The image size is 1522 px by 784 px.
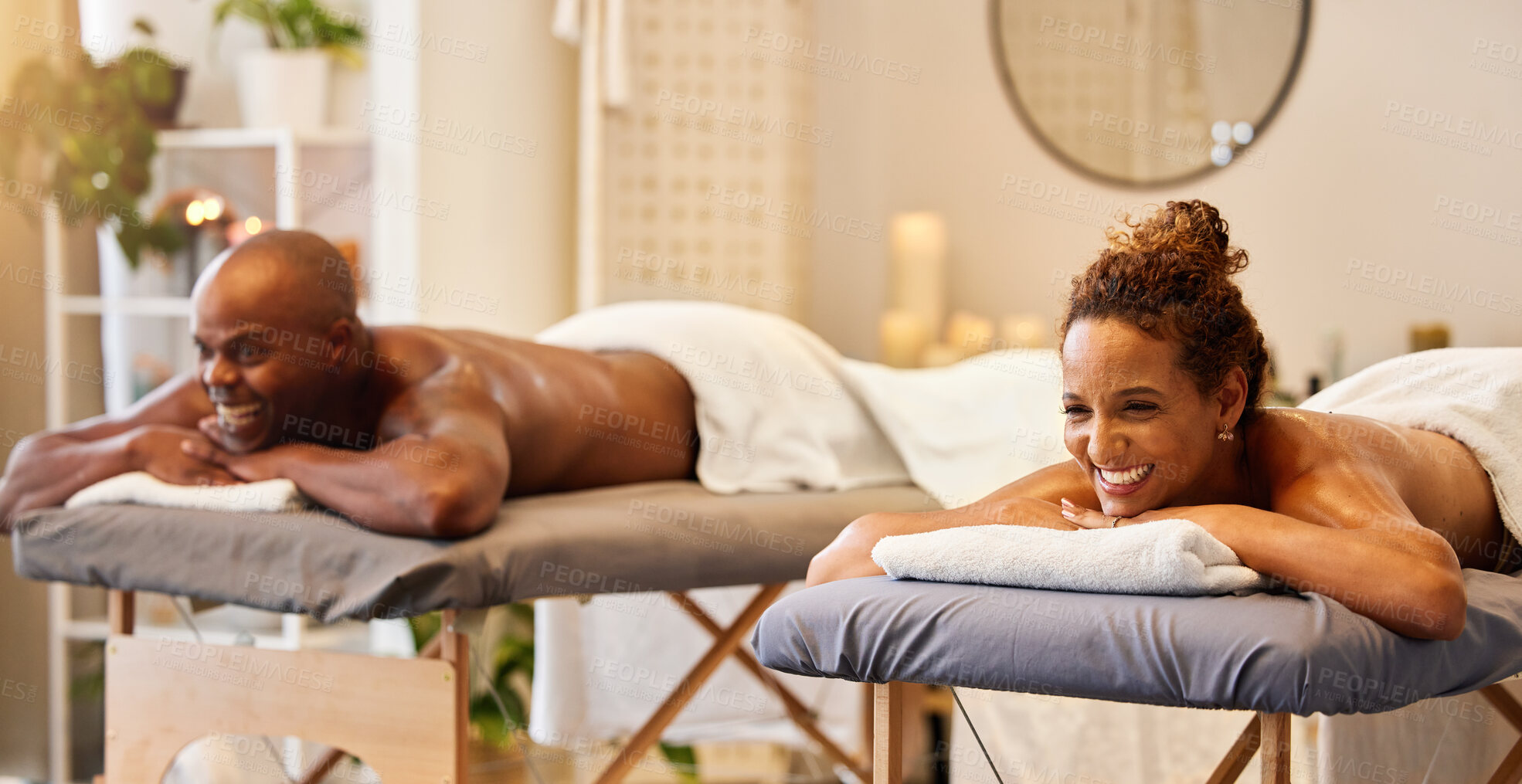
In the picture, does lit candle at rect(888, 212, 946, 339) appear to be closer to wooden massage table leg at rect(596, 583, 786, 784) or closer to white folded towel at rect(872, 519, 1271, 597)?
wooden massage table leg at rect(596, 583, 786, 784)

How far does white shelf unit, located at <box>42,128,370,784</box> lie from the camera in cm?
279

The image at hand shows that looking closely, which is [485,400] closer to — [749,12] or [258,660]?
[258,660]

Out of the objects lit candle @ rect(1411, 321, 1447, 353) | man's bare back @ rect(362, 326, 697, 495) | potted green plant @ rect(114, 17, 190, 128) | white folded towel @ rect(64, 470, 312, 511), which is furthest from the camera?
potted green plant @ rect(114, 17, 190, 128)

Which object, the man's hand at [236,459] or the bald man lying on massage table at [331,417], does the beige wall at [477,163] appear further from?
the man's hand at [236,459]

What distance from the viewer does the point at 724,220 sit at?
308 cm

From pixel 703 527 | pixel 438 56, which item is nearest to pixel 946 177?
pixel 438 56

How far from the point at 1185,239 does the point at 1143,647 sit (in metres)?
0.40

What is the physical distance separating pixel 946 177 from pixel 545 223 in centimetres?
102

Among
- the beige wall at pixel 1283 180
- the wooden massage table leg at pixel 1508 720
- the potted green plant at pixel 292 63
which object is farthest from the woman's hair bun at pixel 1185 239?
the potted green plant at pixel 292 63

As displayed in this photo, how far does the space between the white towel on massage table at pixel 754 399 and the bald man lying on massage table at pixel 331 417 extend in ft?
0.67

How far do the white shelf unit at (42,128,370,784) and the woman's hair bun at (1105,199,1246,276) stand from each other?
211cm

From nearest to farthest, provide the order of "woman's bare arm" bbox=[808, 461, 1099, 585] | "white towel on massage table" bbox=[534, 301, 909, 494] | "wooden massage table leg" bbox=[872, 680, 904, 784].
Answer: "wooden massage table leg" bbox=[872, 680, 904, 784] → "woman's bare arm" bbox=[808, 461, 1099, 585] → "white towel on massage table" bbox=[534, 301, 909, 494]

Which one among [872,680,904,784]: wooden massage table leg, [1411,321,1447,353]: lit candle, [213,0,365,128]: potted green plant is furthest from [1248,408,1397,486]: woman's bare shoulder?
[213,0,365,128]: potted green plant

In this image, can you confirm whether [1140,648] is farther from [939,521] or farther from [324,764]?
[324,764]
